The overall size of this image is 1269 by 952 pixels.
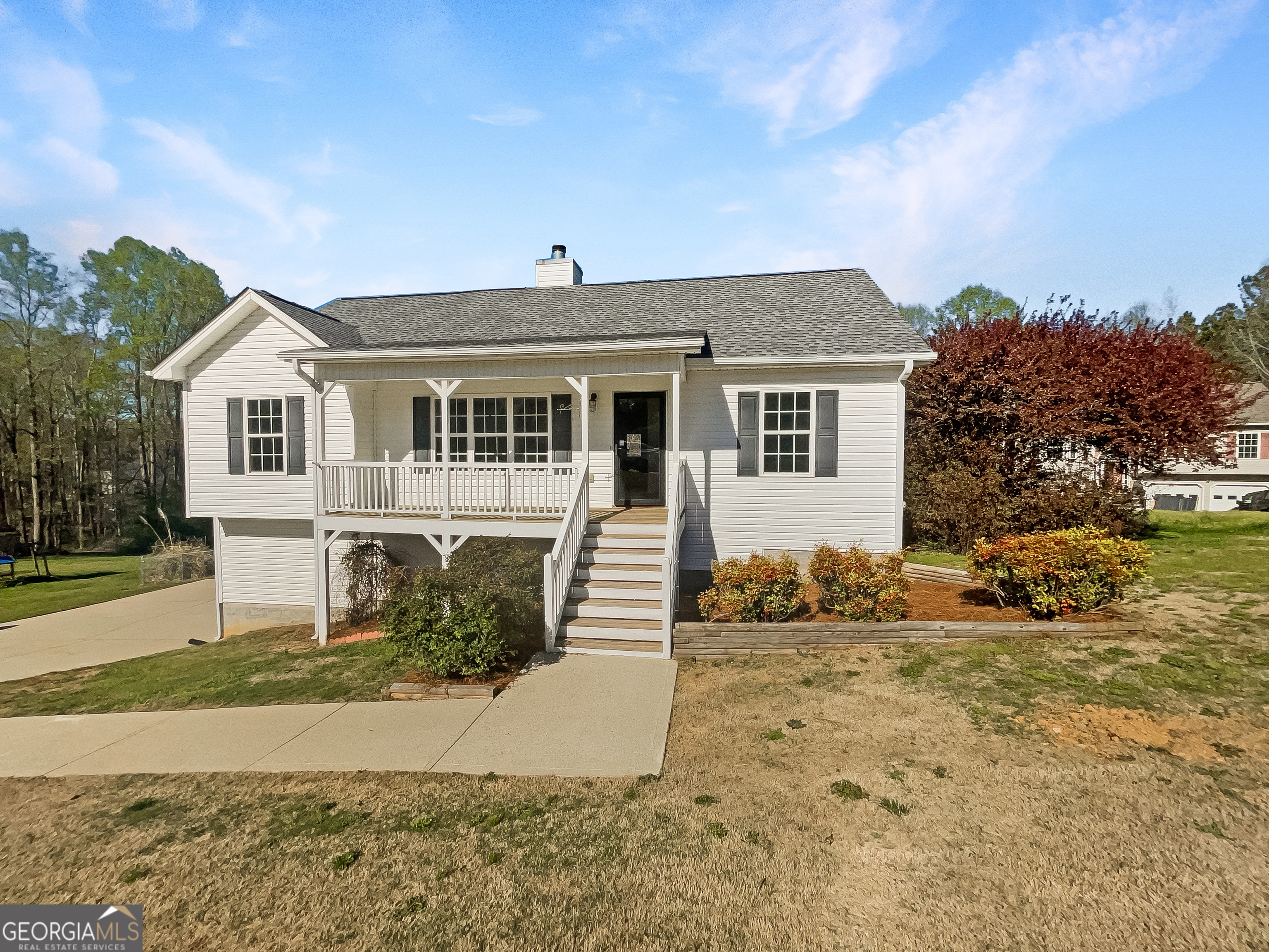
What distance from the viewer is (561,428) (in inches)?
475

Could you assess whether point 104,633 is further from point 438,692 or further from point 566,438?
point 438,692

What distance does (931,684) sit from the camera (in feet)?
19.9

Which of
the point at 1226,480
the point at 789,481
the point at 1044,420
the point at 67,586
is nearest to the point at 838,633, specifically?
the point at 789,481

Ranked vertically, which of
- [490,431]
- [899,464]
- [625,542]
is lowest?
[625,542]

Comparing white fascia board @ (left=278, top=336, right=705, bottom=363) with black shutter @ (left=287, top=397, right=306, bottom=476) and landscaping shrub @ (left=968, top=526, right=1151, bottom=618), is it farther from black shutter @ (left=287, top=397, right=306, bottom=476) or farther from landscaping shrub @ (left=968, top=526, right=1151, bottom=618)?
landscaping shrub @ (left=968, top=526, right=1151, bottom=618)

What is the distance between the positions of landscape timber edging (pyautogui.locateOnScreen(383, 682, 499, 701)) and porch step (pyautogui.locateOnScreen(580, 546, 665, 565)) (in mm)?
2650

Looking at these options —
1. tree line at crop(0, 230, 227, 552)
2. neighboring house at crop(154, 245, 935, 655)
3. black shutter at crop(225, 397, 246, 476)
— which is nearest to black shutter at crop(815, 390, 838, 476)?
neighboring house at crop(154, 245, 935, 655)

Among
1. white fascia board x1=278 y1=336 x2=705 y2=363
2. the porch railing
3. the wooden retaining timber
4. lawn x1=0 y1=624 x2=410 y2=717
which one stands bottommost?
lawn x1=0 y1=624 x2=410 y2=717

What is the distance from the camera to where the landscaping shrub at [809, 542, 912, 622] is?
7309mm

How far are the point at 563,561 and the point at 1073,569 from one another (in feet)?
21.0

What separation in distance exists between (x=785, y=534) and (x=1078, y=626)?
191 inches

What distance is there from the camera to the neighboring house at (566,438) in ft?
32.0

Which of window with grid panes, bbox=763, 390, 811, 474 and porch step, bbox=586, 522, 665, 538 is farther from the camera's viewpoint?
window with grid panes, bbox=763, 390, 811, 474

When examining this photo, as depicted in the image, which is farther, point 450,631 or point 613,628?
point 613,628
